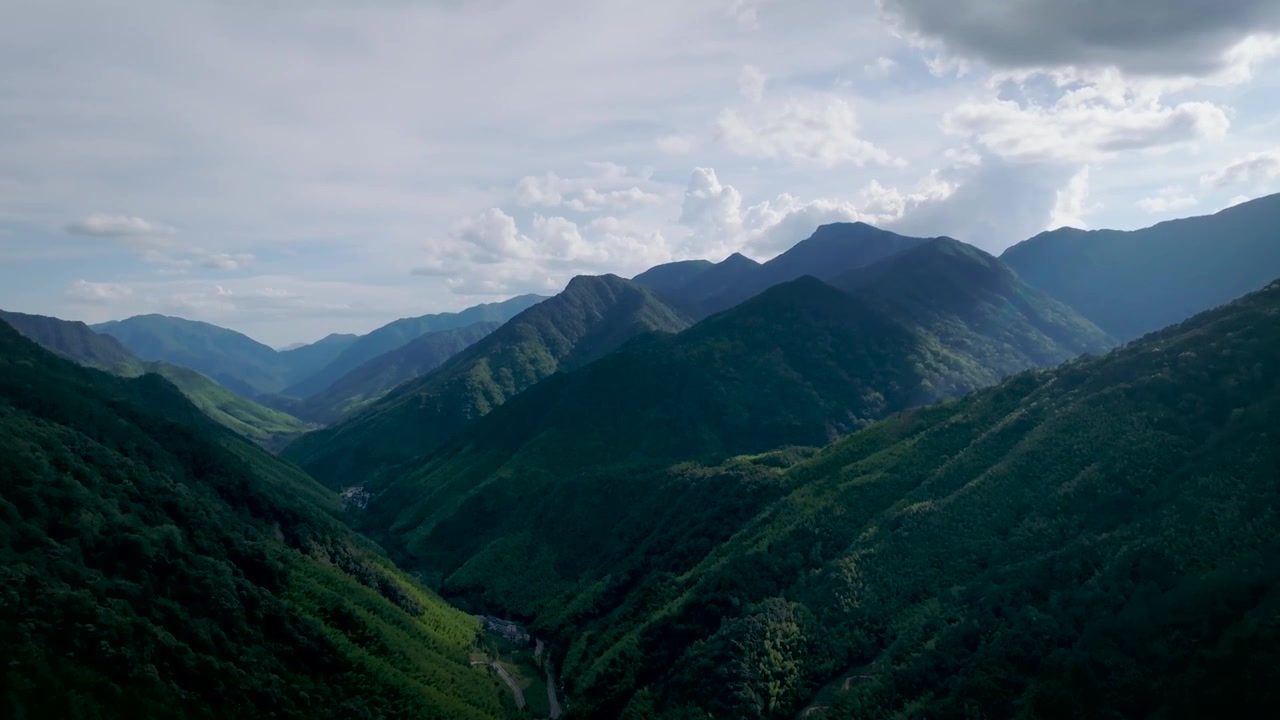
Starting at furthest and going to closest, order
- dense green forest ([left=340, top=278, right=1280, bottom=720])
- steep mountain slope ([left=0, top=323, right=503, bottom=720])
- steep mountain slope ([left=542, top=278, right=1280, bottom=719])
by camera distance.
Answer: dense green forest ([left=340, top=278, right=1280, bottom=720]), steep mountain slope ([left=542, top=278, right=1280, bottom=719]), steep mountain slope ([left=0, top=323, right=503, bottom=720])

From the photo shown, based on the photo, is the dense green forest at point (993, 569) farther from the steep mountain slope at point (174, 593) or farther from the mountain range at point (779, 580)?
the steep mountain slope at point (174, 593)

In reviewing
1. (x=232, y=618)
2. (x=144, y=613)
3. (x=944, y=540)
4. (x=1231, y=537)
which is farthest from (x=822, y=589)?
(x=144, y=613)

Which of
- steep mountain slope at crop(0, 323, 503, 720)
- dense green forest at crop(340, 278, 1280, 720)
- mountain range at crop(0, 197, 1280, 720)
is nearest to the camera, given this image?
steep mountain slope at crop(0, 323, 503, 720)

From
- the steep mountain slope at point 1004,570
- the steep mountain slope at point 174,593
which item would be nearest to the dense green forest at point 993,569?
the steep mountain slope at point 1004,570

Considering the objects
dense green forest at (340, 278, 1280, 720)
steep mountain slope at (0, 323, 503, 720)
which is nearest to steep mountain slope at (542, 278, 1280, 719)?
dense green forest at (340, 278, 1280, 720)

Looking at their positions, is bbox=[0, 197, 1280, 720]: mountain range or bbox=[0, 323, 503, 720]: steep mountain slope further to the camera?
bbox=[0, 197, 1280, 720]: mountain range

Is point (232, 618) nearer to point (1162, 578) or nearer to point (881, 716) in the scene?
point (881, 716)

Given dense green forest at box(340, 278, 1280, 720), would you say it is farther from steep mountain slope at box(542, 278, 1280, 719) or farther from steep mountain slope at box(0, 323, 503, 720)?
steep mountain slope at box(0, 323, 503, 720)
